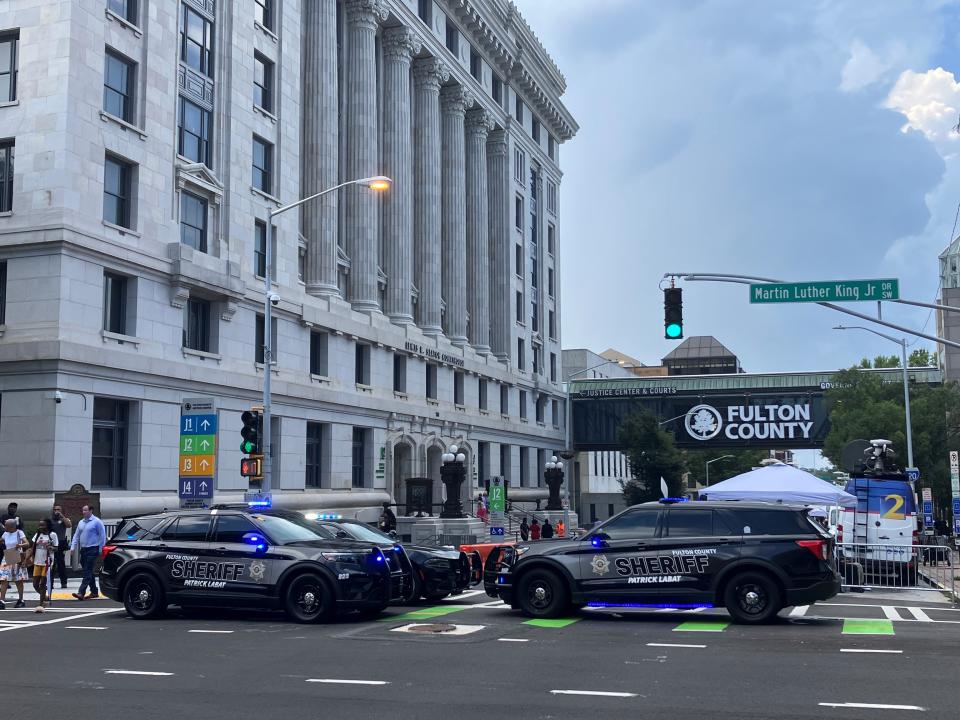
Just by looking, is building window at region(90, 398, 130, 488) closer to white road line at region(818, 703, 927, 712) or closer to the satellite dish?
the satellite dish

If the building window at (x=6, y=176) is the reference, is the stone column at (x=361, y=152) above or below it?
above

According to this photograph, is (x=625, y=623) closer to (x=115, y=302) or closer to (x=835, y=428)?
(x=115, y=302)

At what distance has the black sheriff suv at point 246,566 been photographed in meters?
16.3

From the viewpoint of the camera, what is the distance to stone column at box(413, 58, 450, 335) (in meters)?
55.1

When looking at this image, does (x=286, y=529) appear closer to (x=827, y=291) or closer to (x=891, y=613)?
(x=891, y=613)

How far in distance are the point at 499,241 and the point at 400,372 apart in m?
18.9

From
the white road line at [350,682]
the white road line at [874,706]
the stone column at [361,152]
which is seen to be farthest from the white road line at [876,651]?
the stone column at [361,152]

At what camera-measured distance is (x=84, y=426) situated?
2886cm

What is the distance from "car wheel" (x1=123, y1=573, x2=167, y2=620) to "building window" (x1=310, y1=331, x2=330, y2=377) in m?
25.7

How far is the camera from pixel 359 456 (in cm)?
4650

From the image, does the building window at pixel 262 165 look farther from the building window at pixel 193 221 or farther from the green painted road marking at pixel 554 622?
the green painted road marking at pixel 554 622

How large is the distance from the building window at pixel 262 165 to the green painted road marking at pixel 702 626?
27.1m

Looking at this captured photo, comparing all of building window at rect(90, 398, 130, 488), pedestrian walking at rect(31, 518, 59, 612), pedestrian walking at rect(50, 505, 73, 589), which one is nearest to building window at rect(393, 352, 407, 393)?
building window at rect(90, 398, 130, 488)

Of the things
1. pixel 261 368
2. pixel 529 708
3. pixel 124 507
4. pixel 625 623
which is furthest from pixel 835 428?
pixel 529 708
